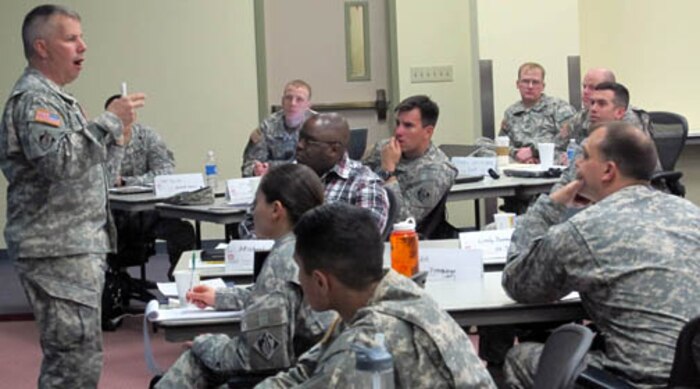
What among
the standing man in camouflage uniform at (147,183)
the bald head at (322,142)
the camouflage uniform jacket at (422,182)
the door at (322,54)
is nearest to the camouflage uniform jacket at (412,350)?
the bald head at (322,142)

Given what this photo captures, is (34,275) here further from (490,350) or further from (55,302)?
(490,350)

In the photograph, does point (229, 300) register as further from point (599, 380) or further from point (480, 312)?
point (599, 380)

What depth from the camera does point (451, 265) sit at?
3.66 metres

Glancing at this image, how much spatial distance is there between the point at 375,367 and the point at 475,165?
468 cm

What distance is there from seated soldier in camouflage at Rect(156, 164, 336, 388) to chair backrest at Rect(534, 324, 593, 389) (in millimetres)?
821

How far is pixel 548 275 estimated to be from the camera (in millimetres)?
3152

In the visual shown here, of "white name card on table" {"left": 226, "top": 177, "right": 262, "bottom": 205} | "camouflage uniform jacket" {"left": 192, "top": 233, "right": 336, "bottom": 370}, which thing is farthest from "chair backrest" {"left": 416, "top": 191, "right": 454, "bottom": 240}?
"camouflage uniform jacket" {"left": 192, "top": 233, "right": 336, "bottom": 370}

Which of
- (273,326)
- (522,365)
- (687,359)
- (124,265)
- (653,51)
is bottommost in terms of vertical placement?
(124,265)

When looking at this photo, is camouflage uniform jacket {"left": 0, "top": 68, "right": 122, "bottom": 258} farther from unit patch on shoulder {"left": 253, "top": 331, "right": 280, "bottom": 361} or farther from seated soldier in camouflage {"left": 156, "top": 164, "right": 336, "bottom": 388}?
unit patch on shoulder {"left": 253, "top": 331, "right": 280, "bottom": 361}

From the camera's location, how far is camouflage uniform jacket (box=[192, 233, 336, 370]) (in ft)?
9.38

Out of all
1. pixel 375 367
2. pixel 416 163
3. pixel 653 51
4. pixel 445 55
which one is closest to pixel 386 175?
pixel 416 163

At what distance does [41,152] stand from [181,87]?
17.7ft

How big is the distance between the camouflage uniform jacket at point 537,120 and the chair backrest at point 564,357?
5853 mm

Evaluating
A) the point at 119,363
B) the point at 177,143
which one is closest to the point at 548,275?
the point at 119,363
